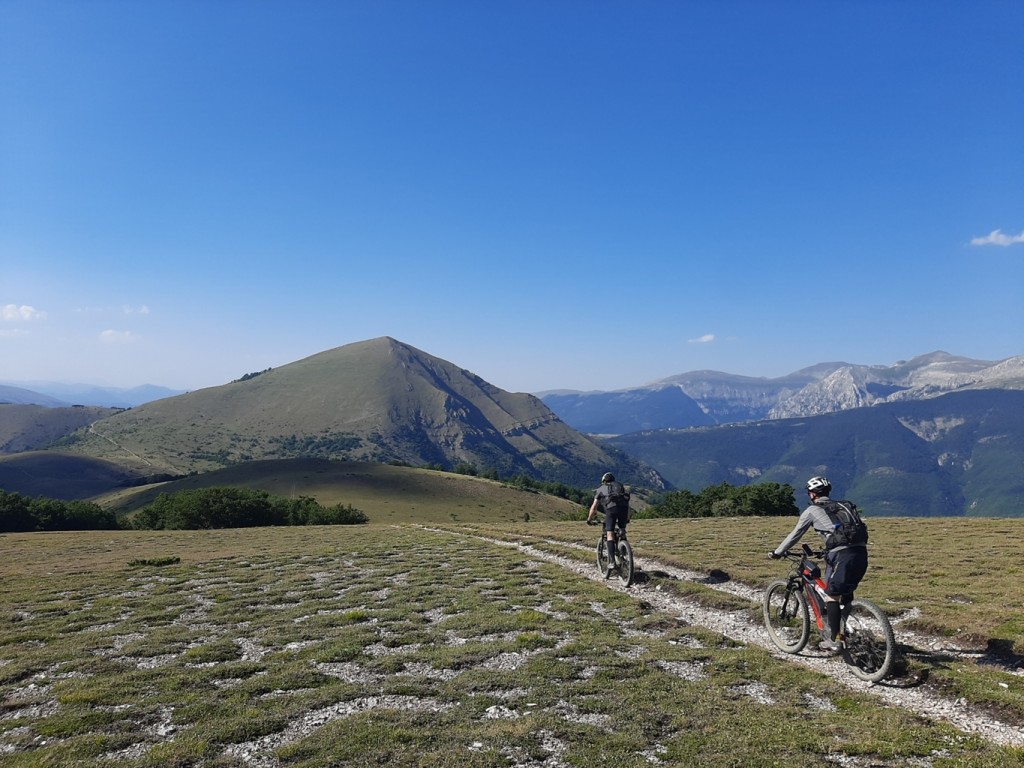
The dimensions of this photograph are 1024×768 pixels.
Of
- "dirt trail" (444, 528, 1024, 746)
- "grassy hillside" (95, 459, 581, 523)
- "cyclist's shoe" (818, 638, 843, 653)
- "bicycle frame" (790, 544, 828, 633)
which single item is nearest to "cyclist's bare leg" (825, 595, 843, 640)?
"cyclist's shoe" (818, 638, 843, 653)

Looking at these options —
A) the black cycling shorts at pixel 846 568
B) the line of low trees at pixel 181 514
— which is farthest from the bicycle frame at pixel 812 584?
the line of low trees at pixel 181 514

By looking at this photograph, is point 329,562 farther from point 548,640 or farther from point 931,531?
point 931,531

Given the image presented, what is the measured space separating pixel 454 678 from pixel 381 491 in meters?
149

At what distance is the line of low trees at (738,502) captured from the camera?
7744 cm

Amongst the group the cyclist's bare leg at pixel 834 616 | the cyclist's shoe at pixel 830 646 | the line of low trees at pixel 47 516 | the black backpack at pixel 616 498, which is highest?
the black backpack at pixel 616 498

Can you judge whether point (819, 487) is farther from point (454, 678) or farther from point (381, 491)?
point (381, 491)

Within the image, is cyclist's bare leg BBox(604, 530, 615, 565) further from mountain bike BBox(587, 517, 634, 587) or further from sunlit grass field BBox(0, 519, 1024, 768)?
sunlit grass field BBox(0, 519, 1024, 768)

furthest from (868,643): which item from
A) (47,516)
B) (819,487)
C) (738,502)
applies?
(47,516)

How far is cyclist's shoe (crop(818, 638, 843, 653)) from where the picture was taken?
1127 centimetres

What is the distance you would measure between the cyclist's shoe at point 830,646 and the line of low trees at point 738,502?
Result: 63.4 m

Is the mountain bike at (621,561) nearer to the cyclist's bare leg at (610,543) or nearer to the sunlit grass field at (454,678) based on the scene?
the cyclist's bare leg at (610,543)

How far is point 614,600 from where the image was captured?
18.2 metres

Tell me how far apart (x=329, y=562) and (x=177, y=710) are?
21601 millimetres

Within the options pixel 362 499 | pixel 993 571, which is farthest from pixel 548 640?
pixel 362 499
